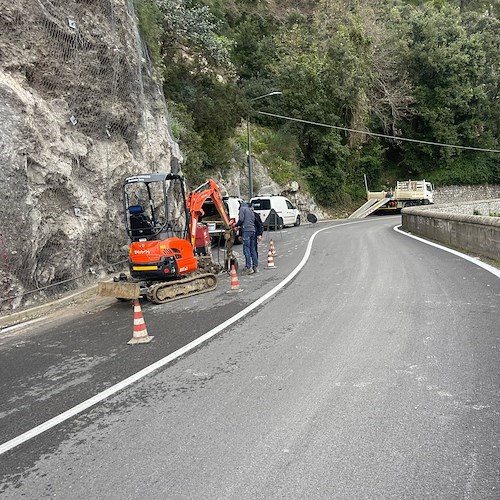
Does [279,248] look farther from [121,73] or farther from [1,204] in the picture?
[1,204]

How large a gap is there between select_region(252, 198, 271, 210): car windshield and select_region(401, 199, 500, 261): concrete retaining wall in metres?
7.94

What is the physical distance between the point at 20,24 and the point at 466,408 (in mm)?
11894

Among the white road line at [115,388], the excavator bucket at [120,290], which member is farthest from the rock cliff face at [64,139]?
the white road line at [115,388]

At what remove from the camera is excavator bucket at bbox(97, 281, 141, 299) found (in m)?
9.29

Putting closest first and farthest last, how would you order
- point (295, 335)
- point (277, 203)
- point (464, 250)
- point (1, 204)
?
point (295, 335) < point (1, 204) < point (464, 250) < point (277, 203)

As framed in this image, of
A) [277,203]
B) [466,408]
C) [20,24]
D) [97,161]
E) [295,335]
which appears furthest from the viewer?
[277,203]

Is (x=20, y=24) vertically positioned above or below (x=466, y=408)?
above

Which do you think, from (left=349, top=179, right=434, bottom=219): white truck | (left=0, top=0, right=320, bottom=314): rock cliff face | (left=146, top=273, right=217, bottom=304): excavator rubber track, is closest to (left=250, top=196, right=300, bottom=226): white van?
(left=0, top=0, right=320, bottom=314): rock cliff face

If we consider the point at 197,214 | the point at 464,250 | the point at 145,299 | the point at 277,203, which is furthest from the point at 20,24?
the point at 277,203

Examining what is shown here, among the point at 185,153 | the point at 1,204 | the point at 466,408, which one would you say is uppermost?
the point at 185,153

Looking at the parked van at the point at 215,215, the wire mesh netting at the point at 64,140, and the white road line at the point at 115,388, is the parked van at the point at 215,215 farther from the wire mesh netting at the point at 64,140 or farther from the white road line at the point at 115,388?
the white road line at the point at 115,388

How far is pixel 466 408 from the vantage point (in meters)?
4.17

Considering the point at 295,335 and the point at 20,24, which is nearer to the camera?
the point at 295,335

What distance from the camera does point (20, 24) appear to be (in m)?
11.2
